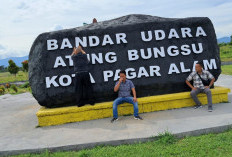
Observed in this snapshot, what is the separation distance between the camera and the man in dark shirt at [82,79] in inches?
235

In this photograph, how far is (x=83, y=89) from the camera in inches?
241

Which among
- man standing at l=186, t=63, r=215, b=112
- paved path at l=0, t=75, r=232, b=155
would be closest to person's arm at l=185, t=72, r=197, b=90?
man standing at l=186, t=63, r=215, b=112

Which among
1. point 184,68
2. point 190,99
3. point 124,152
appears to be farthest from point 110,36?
point 124,152

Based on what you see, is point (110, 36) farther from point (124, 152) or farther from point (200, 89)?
point (124, 152)

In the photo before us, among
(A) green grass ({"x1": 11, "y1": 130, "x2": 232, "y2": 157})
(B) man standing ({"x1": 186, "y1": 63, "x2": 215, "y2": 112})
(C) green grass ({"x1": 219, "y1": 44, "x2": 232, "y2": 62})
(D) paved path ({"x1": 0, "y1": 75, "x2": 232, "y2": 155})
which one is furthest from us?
(C) green grass ({"x1": 219, "y1": 44, "x2": 232, "y2": 62})

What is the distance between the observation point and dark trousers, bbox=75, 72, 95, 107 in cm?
601

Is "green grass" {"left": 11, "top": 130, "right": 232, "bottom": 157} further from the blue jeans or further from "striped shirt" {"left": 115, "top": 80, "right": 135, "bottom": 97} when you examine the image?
"striped shirt" {"left": 115, "top": 80, "right": 135, "bottom": 97}

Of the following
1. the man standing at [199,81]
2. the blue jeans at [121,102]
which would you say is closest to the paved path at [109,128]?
the blue jeans at [121,102]

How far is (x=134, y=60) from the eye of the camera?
6621mm

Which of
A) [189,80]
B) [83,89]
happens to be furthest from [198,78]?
[83,89]

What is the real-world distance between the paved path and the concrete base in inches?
8.0

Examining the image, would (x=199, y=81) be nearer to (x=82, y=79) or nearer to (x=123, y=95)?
(x=123, y=95)

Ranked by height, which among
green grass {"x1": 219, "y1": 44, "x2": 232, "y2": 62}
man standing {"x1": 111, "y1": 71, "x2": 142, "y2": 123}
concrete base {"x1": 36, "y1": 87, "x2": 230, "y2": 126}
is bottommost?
concrete base {"x1": 36, "y1": 87, "x2": 230, "y2": 126}

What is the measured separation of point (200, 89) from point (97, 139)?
3149 mm
